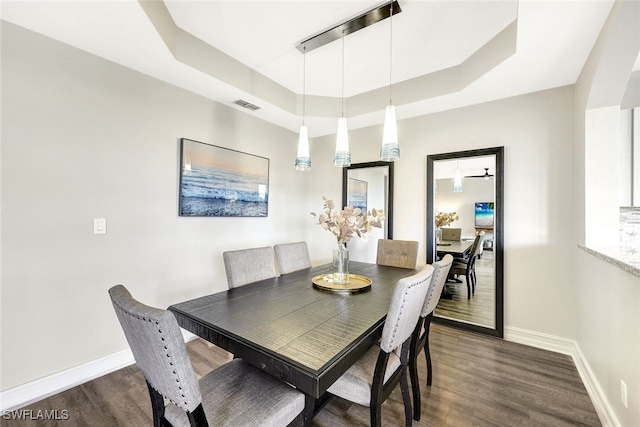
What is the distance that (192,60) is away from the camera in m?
2.27

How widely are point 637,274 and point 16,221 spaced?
3426 millimetres

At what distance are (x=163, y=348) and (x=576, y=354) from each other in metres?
3.20

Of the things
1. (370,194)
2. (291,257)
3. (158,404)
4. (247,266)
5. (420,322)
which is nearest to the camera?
(158,404)

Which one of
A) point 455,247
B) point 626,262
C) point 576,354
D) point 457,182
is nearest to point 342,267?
point 626,262

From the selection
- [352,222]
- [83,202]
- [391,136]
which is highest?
[391,136]

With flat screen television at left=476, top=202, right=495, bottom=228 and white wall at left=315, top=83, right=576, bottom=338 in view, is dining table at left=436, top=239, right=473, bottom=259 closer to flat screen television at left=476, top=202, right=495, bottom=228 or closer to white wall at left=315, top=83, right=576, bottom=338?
flat screen television at left=476, top=202, right=495, bottom=228

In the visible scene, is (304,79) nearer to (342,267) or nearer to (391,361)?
(342,267)

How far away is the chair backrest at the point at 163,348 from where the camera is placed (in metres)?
0.85

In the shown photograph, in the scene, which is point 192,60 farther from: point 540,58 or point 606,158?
point 606,158

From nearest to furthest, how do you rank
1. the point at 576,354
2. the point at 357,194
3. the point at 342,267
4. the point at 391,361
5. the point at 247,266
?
the point at 391,361
the point at 342,267
the point at 247,266
the point at 576,354
the point at 357,194

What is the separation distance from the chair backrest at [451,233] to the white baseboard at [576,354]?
1.03 metres

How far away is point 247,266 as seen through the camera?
2.09m

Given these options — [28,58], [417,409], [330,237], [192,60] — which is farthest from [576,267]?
[28,58]

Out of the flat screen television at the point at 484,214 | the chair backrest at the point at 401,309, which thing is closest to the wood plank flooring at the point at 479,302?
the flat screen television at the point at 484,214
